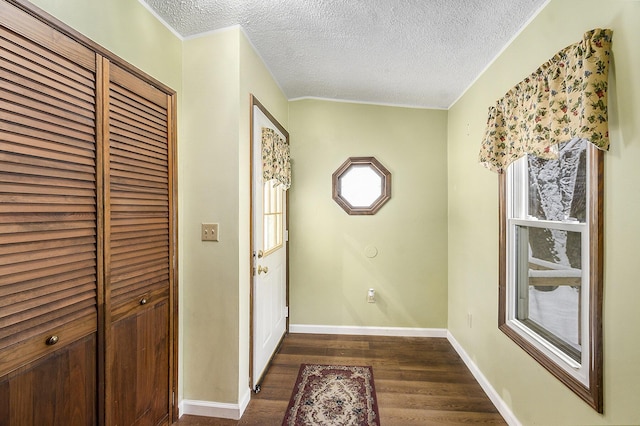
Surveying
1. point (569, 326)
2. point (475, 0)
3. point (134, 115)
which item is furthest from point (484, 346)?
point (134, 115)

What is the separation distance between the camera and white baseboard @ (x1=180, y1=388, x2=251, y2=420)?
185 centimetres

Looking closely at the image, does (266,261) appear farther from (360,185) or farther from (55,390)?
(55,390)

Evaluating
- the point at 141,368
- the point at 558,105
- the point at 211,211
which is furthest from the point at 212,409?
the point at 558,105

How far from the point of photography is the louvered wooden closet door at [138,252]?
54.9 inches

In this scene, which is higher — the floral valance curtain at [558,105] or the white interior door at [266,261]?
the floral valance curtain at [558,105]

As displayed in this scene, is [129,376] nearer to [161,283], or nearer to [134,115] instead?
[161,283]

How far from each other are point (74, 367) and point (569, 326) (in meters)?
2.27

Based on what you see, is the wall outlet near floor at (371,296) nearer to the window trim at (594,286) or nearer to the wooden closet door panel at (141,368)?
the window trim at (594,286)

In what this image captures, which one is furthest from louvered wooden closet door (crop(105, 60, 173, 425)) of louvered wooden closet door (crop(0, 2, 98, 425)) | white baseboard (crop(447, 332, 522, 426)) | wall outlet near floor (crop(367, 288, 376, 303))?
white baseboard (crop(447, 332, 522, 426))

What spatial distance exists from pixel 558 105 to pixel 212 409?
8.23ft

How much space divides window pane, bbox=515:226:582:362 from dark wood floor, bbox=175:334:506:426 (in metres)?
0.73

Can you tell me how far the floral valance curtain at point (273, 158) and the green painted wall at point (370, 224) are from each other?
18.1 inches

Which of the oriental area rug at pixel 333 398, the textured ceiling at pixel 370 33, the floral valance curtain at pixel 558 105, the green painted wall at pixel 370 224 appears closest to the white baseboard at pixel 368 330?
the green painted wall at pixel 370 224

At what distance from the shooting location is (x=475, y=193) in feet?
7.68
